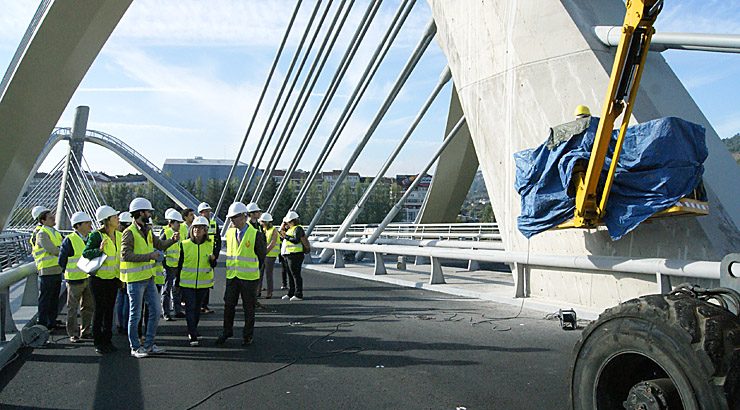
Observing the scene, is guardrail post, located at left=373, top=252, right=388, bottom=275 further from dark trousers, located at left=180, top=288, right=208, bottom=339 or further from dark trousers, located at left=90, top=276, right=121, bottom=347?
dark trousers, located at left=90, top=276, right=121, bottom=347

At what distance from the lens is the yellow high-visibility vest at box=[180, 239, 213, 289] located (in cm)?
804

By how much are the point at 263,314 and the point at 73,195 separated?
43.0 m

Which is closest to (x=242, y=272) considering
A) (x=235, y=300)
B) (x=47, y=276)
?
(x=235, y=300)

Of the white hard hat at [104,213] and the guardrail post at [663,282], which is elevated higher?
the white hard hat at [104,213]

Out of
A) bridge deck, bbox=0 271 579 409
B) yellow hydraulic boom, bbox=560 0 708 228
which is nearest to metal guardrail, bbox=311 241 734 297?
yellow hydraulic boom, bbox=560 0 708 228

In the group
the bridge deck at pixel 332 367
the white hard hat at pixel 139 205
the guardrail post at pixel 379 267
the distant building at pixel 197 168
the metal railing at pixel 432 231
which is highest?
the distant building at pixel 197 168

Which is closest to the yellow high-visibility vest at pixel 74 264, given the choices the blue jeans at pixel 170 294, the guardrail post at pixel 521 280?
the blue jeans at pixel 170 294

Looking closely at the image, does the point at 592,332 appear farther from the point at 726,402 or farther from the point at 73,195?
the point at 73,195

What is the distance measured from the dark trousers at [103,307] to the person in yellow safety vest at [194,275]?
0.87m

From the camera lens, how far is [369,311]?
33.9ft

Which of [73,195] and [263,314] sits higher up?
[73,195]

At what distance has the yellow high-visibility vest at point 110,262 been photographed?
776 cm

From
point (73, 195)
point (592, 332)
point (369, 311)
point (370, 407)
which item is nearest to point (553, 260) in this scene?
point (369, 311)

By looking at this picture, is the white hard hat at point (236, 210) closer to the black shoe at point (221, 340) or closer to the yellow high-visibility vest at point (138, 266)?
the yellow high-visibility vest at point (138, 266)
